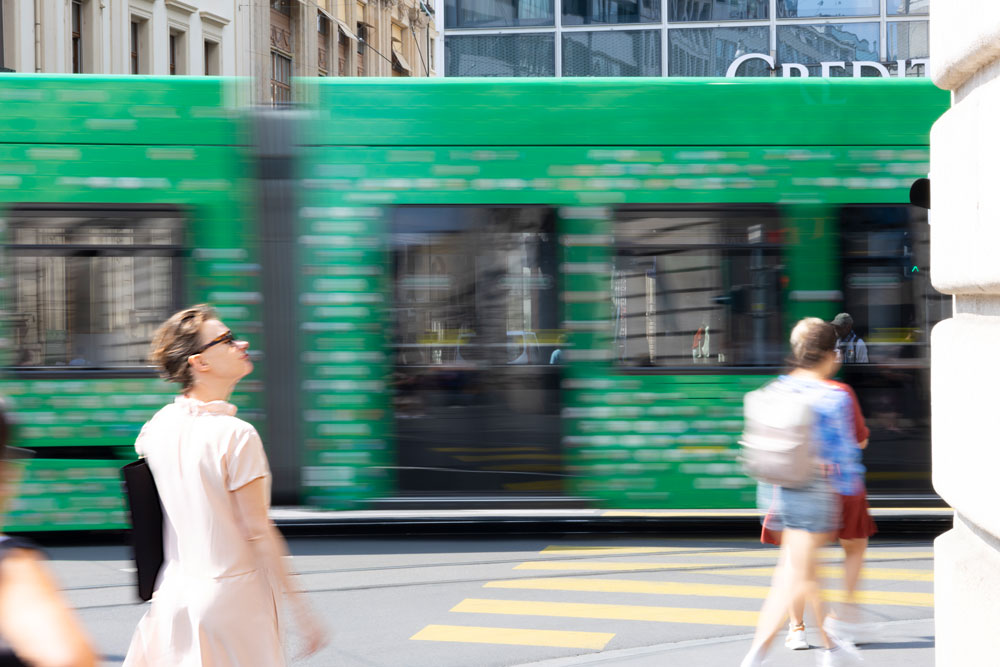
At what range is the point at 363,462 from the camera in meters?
8.52

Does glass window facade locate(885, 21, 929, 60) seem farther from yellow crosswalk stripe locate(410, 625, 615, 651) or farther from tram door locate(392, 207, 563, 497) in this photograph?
yellow crosswalk stripe locate(410, 625, 615, 651)

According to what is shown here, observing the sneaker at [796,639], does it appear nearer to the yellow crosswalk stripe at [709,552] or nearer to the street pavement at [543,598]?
the street pavement at [543,598]

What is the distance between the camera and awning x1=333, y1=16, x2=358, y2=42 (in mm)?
38375

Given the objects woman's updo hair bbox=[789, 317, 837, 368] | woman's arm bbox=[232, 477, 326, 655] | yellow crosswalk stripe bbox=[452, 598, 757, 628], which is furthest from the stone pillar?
yellow crosswalk stripe bbox=[452, 598, 757, 628]

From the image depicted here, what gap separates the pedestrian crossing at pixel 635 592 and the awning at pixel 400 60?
37.0 m

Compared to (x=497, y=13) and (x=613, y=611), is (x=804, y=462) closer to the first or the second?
(x=613, y=611)

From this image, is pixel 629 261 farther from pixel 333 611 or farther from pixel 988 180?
pixel 988 180

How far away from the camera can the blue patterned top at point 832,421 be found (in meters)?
5.31

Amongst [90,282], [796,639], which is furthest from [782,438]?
[90,282]

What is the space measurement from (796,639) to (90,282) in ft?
16.8

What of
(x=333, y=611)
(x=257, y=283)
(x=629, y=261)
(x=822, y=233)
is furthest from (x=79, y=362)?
(x=822, y=233)

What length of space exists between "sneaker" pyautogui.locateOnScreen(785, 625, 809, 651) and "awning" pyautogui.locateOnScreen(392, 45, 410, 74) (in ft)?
131

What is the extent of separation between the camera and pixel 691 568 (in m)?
8.20

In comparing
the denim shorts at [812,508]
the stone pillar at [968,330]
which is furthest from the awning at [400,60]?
the stone pillar at [968,330]
